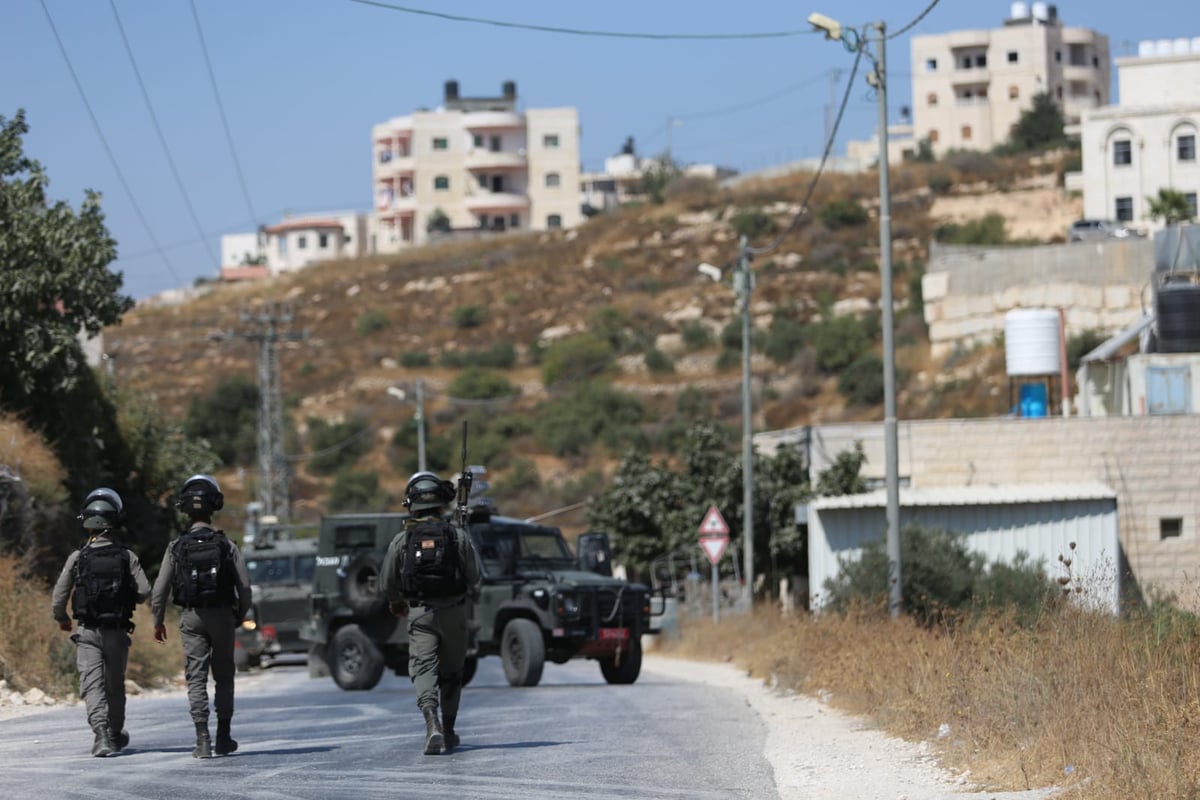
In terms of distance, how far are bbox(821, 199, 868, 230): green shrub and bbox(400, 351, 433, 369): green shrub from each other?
25148 mm

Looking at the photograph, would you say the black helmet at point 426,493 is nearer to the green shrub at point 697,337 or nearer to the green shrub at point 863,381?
the green shrub at point 863,381

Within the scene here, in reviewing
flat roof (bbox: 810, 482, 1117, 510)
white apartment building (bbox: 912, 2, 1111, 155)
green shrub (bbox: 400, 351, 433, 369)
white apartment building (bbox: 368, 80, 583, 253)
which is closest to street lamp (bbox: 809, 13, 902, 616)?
flat roof (bbox: 810, 482, 1117, 510)

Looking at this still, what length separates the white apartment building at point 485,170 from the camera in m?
123

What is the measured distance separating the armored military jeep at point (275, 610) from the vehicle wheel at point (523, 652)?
27.3ft

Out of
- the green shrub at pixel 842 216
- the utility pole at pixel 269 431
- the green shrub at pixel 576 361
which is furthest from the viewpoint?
the green shrub at pixel 842 216

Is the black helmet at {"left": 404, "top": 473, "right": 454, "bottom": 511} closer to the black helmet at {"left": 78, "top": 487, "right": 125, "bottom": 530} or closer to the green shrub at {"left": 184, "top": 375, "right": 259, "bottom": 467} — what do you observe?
the black helmet at {"left": 78, "top": 487, "right": 125, "bottom": 530}

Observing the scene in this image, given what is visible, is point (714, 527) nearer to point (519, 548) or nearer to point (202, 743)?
point (519, 548)

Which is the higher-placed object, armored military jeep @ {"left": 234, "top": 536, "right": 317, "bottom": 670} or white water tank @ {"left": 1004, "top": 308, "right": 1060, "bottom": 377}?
white water tank @ {"left": 1004, "top": 308, "right": 1060, "bottom": 377}

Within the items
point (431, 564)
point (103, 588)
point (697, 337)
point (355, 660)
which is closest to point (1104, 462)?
point (355, 660)

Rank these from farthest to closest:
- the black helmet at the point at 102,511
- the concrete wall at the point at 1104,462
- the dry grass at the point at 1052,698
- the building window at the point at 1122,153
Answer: the building window at the point at 1122,153
the concrete wall at the point at 1104,462
the black helmet at the point at 102,511
the dry grass at the point at 1052,698

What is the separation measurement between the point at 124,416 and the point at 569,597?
55.9 feet

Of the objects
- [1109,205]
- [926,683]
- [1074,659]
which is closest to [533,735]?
[926,683]

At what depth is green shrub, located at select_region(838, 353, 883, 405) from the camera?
231 ft

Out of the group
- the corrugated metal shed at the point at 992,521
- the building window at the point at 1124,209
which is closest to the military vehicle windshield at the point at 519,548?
the corrugated metal shed at the point at 992,521
